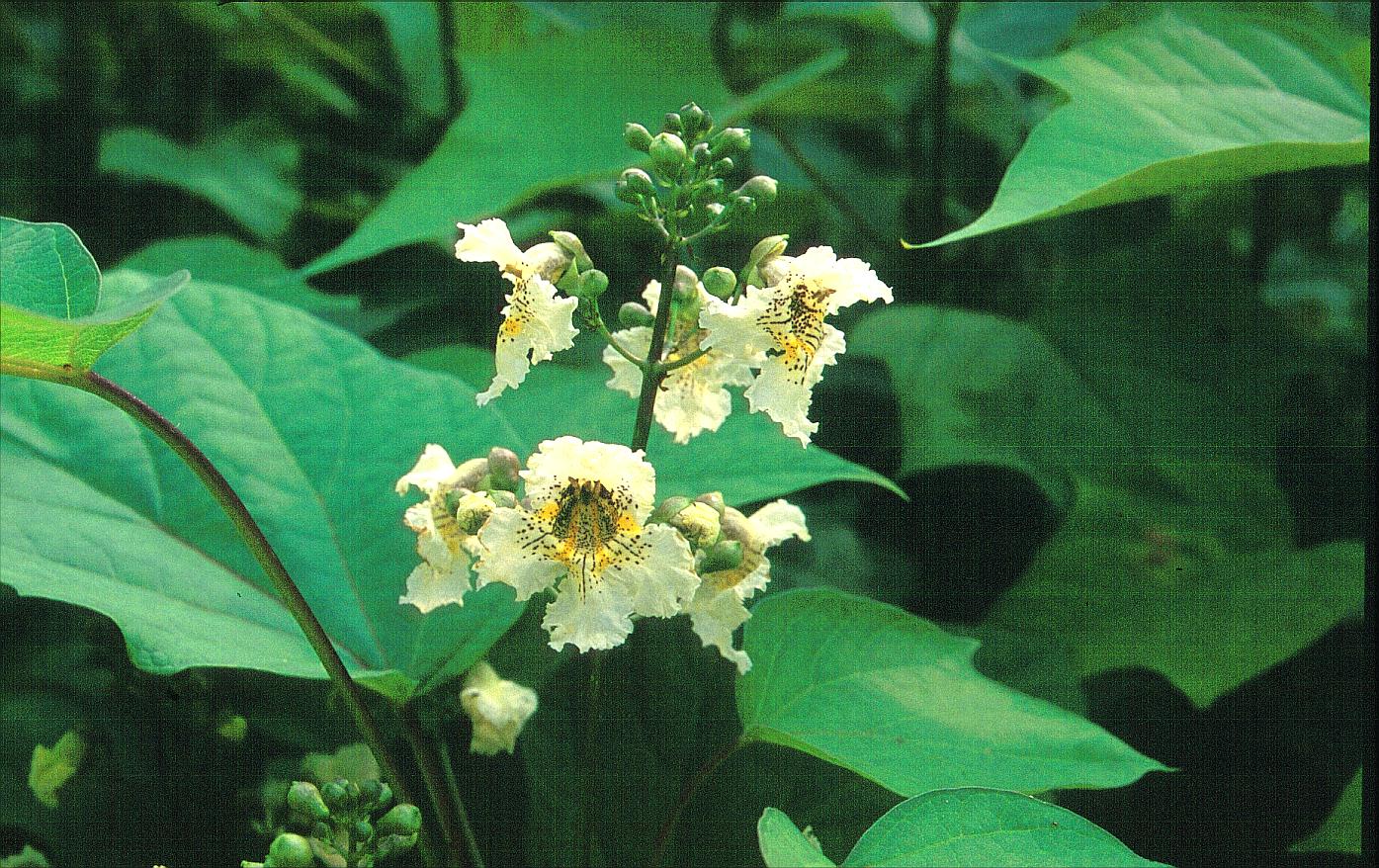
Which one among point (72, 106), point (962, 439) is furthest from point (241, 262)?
point (962, 439)

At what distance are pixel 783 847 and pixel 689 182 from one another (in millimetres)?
480

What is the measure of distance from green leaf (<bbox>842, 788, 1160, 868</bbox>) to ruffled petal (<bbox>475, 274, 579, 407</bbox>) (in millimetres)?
404

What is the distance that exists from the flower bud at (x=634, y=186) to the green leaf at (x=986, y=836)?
47 cm

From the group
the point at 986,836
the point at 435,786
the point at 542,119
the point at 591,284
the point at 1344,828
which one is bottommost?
the point at 1344,828

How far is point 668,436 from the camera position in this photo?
51.3 inches

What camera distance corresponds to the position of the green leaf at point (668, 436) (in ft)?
3.80

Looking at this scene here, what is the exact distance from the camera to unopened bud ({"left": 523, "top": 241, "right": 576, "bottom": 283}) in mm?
940

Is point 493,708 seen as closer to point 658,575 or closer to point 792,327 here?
point 658,575

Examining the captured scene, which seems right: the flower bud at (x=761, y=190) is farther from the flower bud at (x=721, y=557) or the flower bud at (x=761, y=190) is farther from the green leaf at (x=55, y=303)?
the green leaf at (x=55, y=303)

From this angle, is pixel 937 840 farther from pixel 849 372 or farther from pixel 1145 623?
pixel 849 372

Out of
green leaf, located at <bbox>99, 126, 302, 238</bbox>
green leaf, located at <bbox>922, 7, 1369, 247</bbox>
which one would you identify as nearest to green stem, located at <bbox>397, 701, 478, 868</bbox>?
green leaf, located at <bbox>922, 7, 1369, 247</bbox>

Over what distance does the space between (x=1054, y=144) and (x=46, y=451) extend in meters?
0.99

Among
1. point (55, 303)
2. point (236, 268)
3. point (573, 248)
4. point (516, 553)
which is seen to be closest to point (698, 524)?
point (516, 553)

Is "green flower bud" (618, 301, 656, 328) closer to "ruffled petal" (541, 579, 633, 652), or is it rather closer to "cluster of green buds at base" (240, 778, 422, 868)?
"ruffled petal" (541, 579, 633, 652)
